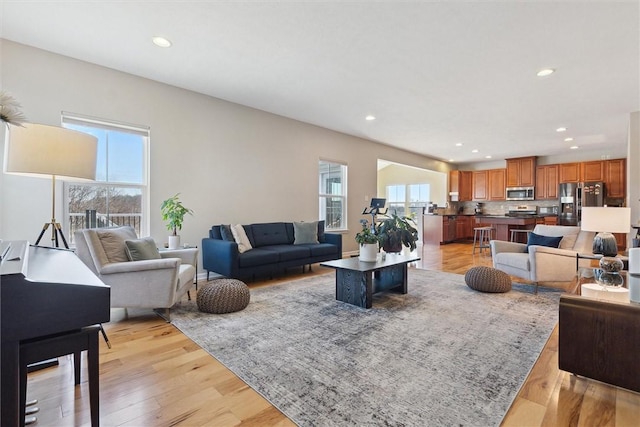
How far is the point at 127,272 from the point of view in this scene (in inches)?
105

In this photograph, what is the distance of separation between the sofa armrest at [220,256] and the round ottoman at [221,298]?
0.76 m

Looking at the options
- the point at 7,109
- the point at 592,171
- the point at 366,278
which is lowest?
the point at 366,278

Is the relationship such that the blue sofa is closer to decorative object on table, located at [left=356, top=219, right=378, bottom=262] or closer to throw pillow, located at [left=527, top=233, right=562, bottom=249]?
decorative object on table, located at [left=356, top=219, right=378, bottom=262]

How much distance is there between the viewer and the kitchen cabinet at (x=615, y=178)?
24.9 feet

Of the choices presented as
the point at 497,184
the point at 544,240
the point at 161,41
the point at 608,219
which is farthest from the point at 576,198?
the point at 161,41

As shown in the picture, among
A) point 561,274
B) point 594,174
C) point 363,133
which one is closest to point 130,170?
point 363,133

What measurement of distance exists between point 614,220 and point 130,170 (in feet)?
17.1

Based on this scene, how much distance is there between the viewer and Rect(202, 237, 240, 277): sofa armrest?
3.86 m

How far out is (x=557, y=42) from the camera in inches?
112

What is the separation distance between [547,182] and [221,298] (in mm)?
9672

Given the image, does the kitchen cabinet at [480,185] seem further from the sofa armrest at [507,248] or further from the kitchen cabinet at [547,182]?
the sofa armrest at [507,248]

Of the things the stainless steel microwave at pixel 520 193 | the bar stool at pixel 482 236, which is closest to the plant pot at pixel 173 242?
the bar stool at pixel 482 236

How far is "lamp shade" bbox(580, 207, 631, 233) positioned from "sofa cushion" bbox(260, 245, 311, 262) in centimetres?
338

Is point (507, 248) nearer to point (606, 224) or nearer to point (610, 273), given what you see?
point (606, 224)
